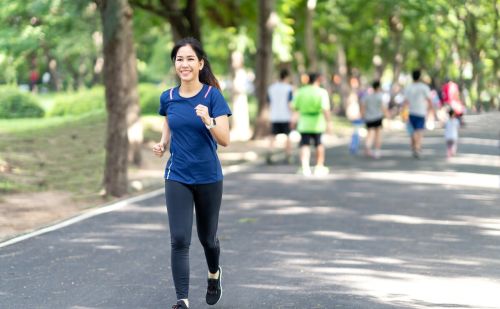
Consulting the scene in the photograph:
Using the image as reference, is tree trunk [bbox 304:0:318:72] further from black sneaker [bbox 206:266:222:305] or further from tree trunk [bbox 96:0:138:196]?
black sneaker [bbox 206:266:222:305]

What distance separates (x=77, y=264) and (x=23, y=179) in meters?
8.41

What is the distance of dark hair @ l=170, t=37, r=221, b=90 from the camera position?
23.2 feet

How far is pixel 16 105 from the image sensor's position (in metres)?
22.7

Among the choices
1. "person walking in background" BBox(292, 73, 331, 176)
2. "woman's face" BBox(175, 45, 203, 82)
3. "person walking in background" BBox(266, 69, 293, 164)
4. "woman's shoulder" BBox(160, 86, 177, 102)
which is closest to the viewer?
"woman's face" BBox(175, 45, 203, 82)

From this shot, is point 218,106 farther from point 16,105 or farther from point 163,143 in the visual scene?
point 16,105

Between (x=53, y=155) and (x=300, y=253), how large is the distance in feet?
42.7

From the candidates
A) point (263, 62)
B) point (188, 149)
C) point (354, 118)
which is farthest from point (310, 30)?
point (188, 149)

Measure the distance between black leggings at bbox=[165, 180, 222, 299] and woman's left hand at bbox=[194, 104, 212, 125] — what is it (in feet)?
1.66

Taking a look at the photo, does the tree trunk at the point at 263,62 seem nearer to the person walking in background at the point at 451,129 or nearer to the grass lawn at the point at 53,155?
the grass lawn at the point at 53,155

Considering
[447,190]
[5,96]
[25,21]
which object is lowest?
[447,190]

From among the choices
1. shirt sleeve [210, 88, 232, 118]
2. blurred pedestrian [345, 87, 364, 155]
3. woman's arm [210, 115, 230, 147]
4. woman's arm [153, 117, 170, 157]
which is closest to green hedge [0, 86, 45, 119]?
blurred pedestrian [345, 87, 364, 155]

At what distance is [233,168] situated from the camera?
66.6ft

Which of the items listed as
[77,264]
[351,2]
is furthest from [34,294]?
[351,2]

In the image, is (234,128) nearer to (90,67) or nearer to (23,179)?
(23,179)
